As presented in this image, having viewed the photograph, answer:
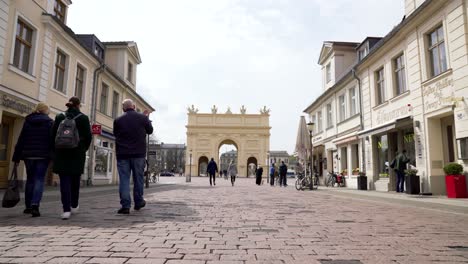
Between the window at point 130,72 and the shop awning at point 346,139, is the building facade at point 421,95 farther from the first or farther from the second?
the window at point 130,72

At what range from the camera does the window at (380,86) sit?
1727cm

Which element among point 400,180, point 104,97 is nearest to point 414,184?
point 400,180

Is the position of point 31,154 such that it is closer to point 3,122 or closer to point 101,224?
point 101,224

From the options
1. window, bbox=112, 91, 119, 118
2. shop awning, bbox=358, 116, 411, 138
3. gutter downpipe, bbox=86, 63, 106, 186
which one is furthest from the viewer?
window, bbox=112, 91, 119, 118

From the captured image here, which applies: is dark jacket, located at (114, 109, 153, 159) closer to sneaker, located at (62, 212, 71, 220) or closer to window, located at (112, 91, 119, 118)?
sneaker, located at (62, 212, 71, 220)

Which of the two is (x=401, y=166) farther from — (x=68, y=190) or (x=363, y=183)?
(x=68, y=190)

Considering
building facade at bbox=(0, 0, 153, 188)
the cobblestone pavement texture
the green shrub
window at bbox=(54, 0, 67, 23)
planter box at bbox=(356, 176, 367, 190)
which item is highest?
window at bbox=(54, 0, 67, 23)

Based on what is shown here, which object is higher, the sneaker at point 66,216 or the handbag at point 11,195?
the handbag at point 11,195

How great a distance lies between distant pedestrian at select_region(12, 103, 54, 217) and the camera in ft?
18.8

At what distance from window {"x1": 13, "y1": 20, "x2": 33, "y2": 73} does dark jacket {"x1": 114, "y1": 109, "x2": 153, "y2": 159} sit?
8464 millimetres

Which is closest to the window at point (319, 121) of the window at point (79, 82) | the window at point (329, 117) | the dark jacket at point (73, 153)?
the window at point (329, 117)

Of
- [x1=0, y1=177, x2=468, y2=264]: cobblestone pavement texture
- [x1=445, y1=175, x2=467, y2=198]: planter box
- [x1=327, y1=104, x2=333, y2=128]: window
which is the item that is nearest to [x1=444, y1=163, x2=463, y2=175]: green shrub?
[x1=445, y1=175, x2=467, y2=198]: planter box

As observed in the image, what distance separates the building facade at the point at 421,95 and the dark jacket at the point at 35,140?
10978 millimetres

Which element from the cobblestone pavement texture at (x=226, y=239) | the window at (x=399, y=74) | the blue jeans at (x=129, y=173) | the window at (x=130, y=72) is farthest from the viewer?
the window at (x=130, y=72)
